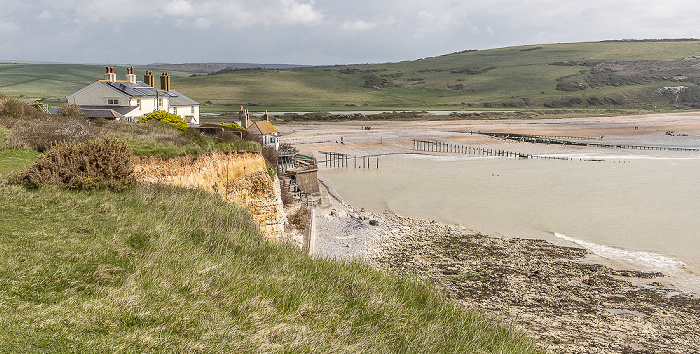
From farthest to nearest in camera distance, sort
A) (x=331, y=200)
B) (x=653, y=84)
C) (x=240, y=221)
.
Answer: (x=653, y=84)
(x=331, y=200)
(x=240, y=221)

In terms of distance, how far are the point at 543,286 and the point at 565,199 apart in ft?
65.4

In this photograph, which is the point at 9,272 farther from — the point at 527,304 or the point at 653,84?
the point at 653,84

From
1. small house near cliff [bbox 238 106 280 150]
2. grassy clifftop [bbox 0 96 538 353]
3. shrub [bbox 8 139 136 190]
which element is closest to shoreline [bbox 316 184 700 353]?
grassy clifftop [bbox 0 96 538 353]

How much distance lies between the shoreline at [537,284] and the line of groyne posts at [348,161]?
85.2ft

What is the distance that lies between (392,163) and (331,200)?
2211cm

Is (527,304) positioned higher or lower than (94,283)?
lower

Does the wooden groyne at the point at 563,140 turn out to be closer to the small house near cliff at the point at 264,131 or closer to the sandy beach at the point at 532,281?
the small house near cliff at the point at 264,131

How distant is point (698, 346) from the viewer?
617 inches

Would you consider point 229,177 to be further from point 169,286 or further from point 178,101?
point 178,101

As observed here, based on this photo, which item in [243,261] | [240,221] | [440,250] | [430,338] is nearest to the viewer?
[430,338]

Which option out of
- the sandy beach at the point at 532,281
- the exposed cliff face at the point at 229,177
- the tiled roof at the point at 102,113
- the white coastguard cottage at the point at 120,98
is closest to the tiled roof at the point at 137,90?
the white coastguard cottage at the point at 120,98

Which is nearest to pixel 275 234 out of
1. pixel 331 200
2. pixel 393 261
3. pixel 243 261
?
pixel 393 261

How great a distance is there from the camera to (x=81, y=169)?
13641 millimetres

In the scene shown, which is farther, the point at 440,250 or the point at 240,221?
the point at 440,250
